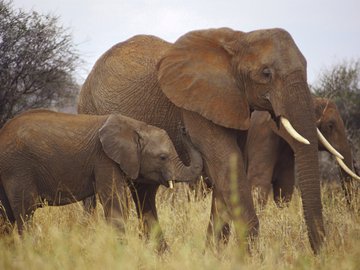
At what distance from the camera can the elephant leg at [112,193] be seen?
279 inches

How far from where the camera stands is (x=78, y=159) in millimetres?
7402

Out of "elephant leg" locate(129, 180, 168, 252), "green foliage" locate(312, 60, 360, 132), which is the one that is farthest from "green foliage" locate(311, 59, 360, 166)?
"elephant leg" locate(129, 180, 168, 252)

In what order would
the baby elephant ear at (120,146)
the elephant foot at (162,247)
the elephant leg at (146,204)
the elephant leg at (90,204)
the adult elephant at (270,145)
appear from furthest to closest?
the adult elephant at (270,145), the elephant leg at (90,204), the elephant leg at (146,204), the baby elephant ear at (120,146), the elephant foot at (162,247)

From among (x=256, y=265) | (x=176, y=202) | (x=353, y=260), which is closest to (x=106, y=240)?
(x=256, y=265)

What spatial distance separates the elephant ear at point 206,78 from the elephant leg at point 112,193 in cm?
87

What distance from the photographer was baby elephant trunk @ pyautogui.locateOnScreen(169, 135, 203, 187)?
729 centimetres

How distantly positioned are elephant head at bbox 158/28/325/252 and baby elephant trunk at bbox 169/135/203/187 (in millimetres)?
407

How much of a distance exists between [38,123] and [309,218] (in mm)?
2649

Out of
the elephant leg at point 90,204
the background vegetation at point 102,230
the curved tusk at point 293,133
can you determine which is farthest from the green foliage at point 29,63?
the curved tusk at point 293,133

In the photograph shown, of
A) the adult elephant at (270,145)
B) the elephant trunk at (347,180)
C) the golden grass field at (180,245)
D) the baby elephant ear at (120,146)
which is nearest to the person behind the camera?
the golden grass field at (180,245)

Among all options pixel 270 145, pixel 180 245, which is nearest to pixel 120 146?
pixel 180 245

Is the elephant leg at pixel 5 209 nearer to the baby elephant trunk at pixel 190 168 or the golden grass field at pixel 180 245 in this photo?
the golden grass field at pixel 180 245

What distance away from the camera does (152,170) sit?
745 centimetres

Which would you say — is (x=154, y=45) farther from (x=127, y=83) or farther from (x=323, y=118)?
(x=323, y=118)
